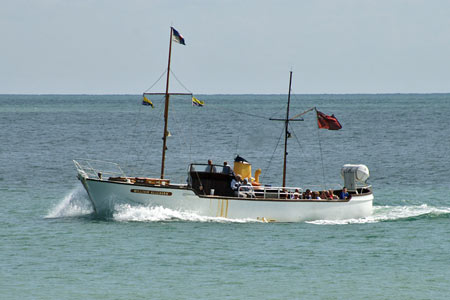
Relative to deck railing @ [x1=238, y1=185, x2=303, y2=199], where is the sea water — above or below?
below

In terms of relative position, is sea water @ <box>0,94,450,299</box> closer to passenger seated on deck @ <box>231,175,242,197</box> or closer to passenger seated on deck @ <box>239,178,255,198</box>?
passenger seated on deck @ <box>239,178,255,198</box>

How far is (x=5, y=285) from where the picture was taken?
3147cm

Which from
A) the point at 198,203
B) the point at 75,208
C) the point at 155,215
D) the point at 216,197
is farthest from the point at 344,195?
the point at 75,208

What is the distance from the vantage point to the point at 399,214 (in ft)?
160

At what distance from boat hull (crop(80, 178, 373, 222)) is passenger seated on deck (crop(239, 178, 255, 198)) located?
2.26ft

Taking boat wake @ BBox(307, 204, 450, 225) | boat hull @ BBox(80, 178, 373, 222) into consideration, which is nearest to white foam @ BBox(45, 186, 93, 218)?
boat hull @ BBox(80, 178, 373, 222)

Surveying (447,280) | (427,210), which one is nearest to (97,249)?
(447,280)

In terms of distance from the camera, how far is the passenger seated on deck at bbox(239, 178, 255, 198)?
44125 millimetres

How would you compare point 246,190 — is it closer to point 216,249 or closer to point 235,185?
point 235,185

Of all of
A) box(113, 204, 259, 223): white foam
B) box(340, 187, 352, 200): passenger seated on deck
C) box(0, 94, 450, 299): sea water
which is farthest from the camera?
box(340, 187, 352, 200): passenger seated on deck

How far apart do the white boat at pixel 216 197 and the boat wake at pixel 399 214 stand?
0.53 metres

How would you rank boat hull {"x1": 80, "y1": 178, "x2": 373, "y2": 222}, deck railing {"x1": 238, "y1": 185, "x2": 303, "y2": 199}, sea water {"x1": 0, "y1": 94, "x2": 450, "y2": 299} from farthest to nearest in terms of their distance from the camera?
deck railing {"x1": 238, "y1": 185, "x2": 303, "y2": 199} → boat hull {"x1": 80, "y1": 178, "x2": 373, "y2": 222} → sea water {"x1": 0, "y1": 94, "x2": 450, "y2": 299}

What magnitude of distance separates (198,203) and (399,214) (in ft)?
43.1

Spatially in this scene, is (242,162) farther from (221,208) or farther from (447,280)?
(447,280)
